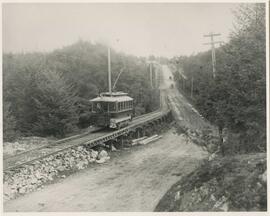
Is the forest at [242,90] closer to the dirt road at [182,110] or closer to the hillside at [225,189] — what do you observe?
the hillside at [225,189]

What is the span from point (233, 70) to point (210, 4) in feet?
17.1

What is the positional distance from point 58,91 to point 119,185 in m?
13.4

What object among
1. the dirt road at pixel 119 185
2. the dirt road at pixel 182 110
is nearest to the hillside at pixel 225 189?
the dirt road at pixel 119 185

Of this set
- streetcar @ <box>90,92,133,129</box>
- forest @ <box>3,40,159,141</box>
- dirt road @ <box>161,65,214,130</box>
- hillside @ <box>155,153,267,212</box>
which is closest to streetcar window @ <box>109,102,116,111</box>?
streetcar @ <box>90,92,133,129</box>

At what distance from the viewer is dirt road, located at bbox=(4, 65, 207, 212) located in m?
15.6

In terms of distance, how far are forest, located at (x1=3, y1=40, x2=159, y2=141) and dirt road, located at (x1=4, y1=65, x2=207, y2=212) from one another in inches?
266

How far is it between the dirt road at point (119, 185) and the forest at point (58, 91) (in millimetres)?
6759

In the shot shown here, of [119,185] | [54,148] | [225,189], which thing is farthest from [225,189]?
[54,148]

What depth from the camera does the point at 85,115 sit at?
35.8m

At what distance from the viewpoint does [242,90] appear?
53.8 ft

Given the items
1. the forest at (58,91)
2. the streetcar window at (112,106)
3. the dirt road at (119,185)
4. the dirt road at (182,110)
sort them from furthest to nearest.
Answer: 1. the dirt road at (182,110)
2. the forest at (58,91)
3. the streetcar window at (112,106)
4. the dirt road at (119,185)

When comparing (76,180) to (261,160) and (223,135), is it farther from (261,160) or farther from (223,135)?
(261,160)

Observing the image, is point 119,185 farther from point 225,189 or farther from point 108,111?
point 108,111

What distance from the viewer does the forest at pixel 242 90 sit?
1434 cm
